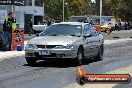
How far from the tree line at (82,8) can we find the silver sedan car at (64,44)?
70863 millimetres

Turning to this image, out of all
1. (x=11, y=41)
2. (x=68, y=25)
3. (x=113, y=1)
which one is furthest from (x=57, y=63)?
(x=113, y=1)

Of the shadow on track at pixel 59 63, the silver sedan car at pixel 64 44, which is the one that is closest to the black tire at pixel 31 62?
the silver sedan car at pixel 64 44

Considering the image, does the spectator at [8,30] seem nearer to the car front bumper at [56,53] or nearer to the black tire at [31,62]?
the black tire at [31,62]

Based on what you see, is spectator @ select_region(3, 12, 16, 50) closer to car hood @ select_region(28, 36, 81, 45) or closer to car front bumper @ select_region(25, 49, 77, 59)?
car hood @ select_region(28, 36, 81, 45)

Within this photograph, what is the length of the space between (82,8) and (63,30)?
309 ft

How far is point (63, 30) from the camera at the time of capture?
47.6 feet

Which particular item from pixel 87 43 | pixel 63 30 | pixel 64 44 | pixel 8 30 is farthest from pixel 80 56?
pixel 8 30

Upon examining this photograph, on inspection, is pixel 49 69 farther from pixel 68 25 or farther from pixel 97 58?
pixel 97 58

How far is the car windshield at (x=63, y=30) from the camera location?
14.3m

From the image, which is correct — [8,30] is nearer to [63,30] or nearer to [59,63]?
[59,63]

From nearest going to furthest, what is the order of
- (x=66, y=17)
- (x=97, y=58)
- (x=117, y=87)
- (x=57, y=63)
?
(x=117, y=87)
(x=57, y=63)
(x=97, y=58)
(x=66, y=17)

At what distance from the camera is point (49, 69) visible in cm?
1264

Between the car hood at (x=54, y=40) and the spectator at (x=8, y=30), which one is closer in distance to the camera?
the car hood at (x=54, y=40)

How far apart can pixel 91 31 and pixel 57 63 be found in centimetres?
179
